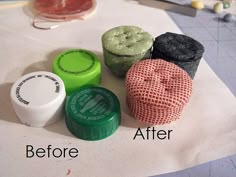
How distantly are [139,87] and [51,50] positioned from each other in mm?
311

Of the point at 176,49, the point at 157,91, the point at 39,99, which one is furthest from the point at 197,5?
the point at 39,99

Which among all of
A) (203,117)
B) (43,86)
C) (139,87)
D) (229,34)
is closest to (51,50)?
(43,86)

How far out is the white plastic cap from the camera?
54 cm

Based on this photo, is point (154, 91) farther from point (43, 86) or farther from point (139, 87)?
point (43, 86)

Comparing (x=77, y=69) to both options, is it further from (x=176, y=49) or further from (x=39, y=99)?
(x=176, y=49)

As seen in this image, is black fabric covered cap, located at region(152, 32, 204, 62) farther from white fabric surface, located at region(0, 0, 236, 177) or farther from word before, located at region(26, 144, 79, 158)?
word before, located at region(26, 144, 79, 158)

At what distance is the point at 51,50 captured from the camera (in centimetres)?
75

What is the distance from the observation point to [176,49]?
0.62 metres

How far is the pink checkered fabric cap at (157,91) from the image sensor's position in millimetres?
531

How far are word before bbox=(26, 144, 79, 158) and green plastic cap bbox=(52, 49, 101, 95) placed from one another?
131mm

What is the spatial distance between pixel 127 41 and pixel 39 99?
9.2 inches

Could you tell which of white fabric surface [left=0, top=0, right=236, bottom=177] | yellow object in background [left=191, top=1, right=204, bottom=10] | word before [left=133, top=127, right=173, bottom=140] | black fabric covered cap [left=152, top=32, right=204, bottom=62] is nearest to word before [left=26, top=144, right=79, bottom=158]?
white fabric surface [left=0, top=0, right=236, bottom=177]

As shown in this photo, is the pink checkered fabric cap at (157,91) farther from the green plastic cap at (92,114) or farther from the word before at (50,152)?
the word before at (50,152)

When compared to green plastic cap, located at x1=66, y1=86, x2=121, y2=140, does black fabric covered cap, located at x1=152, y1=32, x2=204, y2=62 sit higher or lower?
higher
